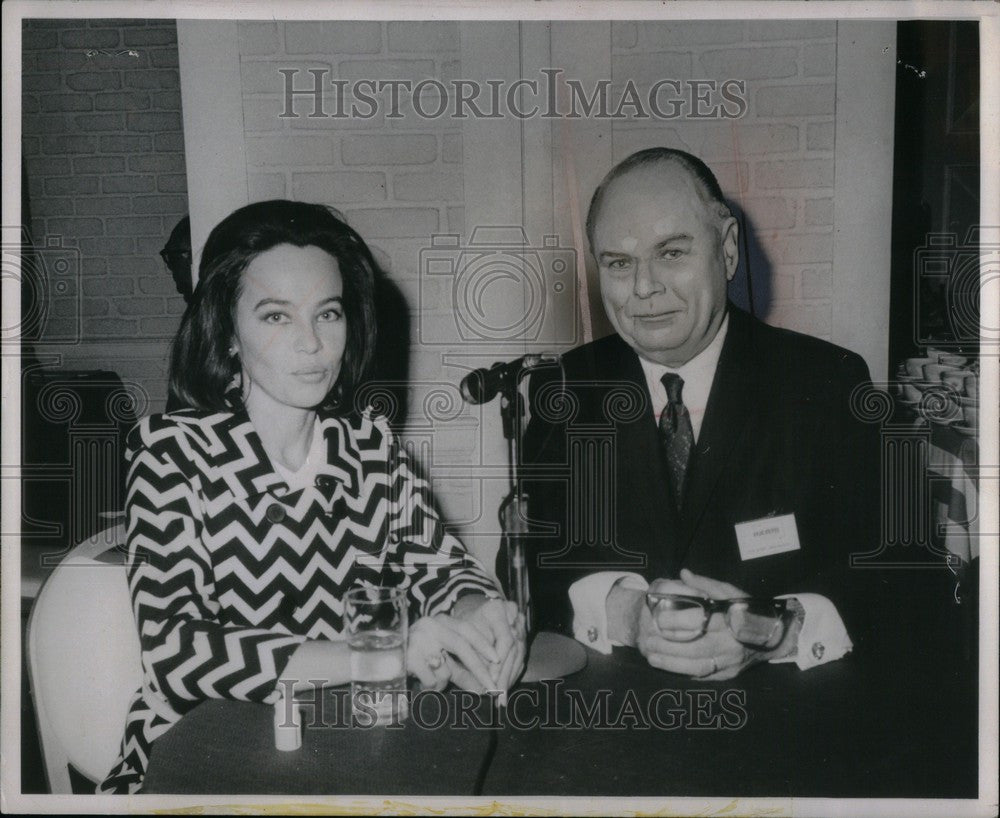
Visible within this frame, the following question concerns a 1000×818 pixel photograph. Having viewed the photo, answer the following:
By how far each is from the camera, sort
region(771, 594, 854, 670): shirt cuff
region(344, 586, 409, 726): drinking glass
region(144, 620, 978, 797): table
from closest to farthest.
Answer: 1. region(144, 620, 978, 797): table
2. region(344, 586, 409, 726): drinking glass
3. region(771, 594, 854, 670): shirt cuff

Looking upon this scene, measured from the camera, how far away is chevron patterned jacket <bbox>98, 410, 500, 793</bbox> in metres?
1.85

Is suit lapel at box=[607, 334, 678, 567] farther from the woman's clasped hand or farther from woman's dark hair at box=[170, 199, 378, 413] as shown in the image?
woman's dark hair at box=[170, 199, 378, 413]

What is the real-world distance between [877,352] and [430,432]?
0.97m

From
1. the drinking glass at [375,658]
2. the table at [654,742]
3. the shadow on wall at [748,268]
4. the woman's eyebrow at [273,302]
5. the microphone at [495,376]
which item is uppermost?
the shadow on wall at [748,268]

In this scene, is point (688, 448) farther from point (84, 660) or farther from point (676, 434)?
point (84, 660)

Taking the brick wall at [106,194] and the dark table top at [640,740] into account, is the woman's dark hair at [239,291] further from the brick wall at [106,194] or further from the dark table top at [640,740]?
the dark table top at [640,740]

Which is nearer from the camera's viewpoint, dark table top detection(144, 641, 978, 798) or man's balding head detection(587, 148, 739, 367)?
dark table top detection(144, 641, 978, 798)

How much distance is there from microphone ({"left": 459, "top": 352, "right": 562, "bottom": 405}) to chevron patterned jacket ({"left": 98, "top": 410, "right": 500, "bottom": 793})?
0.65 ft

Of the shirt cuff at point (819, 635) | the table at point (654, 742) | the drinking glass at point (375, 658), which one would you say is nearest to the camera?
the table at point (654, 742)

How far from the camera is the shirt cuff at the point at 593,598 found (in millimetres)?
1961
